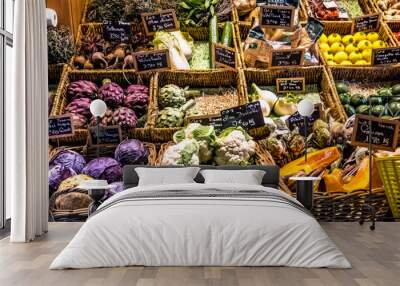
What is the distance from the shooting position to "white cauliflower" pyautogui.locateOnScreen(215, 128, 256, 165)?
6359 millimetres

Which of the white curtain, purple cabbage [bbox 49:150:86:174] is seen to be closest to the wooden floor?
the white curtain

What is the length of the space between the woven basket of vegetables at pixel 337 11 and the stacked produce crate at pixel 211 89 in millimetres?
19

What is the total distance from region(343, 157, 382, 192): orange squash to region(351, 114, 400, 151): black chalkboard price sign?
22 cm

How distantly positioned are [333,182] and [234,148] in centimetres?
120

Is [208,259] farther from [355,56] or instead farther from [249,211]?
[355,56]

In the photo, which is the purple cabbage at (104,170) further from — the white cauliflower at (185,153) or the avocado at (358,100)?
the avocado at (358,100)

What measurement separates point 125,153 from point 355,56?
9.69 feet

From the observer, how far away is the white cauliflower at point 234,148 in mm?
6359

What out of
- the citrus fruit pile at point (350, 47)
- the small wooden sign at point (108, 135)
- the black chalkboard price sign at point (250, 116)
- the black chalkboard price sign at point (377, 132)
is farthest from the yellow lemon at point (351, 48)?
the small wooden sign at point (108, 135)

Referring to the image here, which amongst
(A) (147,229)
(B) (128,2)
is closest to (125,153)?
(B) (128,2)

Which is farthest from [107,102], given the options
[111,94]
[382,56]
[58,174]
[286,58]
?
[382,56]

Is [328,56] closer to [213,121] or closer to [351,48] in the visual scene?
[351,48]

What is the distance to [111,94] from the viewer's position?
21.7 ft

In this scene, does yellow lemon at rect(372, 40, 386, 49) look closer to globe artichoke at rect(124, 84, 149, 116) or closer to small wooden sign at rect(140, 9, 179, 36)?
small wooden sign at rect(140, 9, 179, 36)
